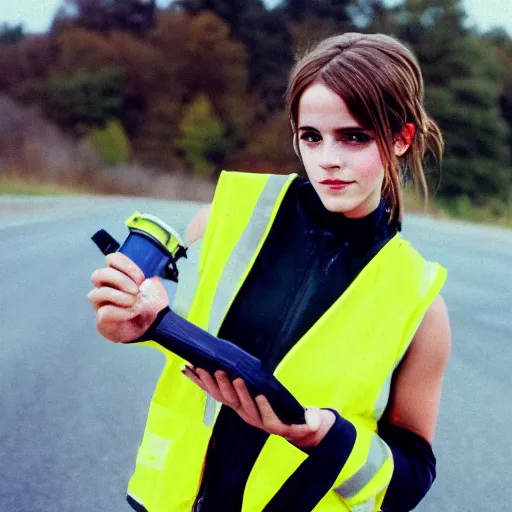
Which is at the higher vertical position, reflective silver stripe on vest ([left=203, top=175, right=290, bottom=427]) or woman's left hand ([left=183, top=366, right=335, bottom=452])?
reflective silver stripe on vest ([left=203, top=175, right=290, bottom=427])

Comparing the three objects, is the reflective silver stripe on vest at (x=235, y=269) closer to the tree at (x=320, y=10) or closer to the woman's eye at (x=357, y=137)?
the woman's eye at (x=357, y=137)

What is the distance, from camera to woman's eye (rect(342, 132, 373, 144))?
3.73ft

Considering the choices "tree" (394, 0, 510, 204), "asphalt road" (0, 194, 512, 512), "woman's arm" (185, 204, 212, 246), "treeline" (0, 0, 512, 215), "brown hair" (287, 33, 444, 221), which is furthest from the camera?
"treeline" (0, 0, 512, 215)

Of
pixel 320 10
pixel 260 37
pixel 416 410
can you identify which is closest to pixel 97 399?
pixel 416 410

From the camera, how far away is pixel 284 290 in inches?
47.4

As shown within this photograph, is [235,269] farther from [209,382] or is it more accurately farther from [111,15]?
[111,15]

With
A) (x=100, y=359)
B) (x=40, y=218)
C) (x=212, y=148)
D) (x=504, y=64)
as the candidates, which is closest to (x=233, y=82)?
(x=212, y=148)

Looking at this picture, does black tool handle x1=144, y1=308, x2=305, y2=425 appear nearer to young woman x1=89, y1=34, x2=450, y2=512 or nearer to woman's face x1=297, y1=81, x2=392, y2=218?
young woman x1=89, y1=34, x2=450, y2=512

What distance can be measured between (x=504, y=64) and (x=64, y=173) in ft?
61.5

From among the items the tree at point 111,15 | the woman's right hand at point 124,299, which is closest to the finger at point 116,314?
the woman's right hand at point 124,299

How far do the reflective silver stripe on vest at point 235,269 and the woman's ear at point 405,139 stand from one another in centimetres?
22

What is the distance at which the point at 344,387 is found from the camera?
1.13 metres

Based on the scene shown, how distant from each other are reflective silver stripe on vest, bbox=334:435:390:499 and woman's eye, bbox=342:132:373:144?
43cm

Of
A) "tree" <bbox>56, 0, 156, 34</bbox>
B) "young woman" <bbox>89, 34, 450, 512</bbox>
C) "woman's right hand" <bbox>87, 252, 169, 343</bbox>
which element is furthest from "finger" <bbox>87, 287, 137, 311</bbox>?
"tree" <bbox>56, 0, 156, 34</bbox>
